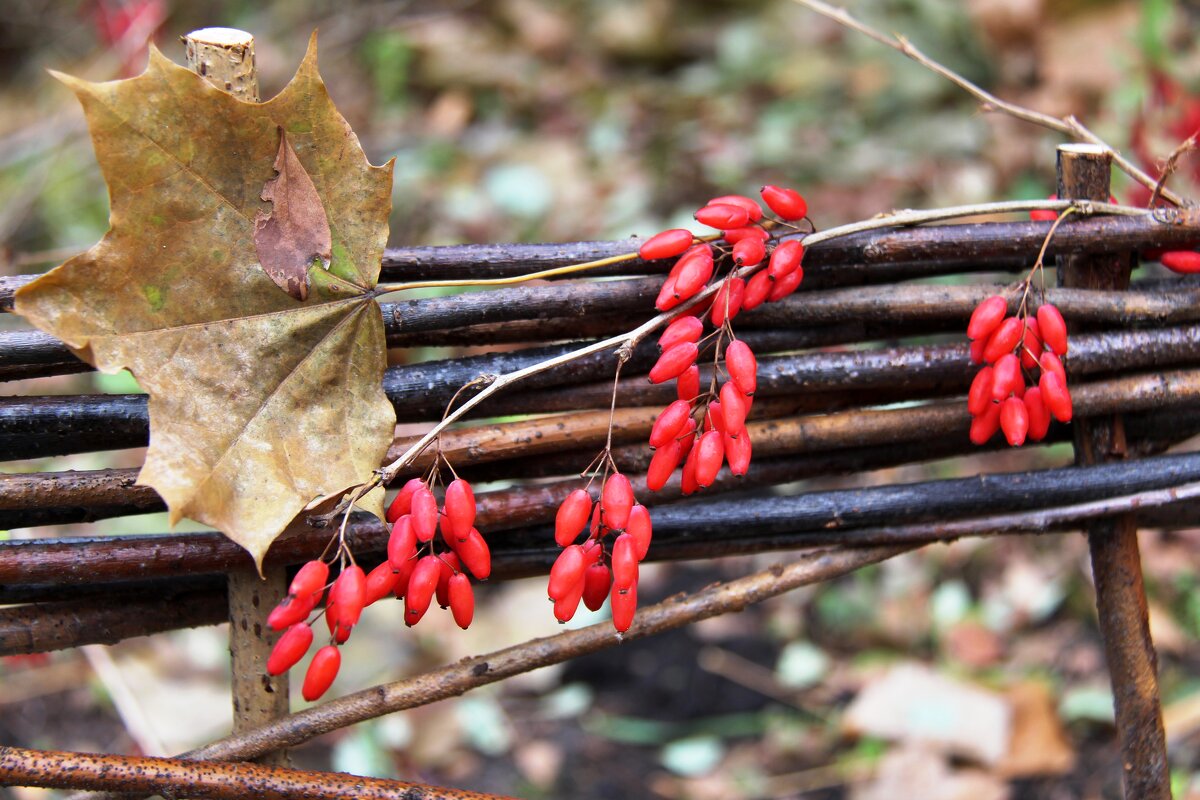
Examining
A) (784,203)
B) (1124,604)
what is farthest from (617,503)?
(1124,604)

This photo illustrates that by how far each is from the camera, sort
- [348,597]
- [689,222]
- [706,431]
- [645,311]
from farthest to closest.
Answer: [689,222] < [645,311] < [706,431] < [348,597]

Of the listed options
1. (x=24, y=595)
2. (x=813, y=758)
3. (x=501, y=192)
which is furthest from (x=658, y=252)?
(x=501, y=192)

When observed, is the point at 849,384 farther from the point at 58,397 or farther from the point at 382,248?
the point at 58,397

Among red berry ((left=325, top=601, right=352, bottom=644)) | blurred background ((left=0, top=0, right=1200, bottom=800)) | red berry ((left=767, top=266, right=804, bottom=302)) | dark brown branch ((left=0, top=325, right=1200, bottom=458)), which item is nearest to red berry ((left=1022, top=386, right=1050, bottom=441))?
dark brown branch ((left=0, top=325, right=1200, bottom=458))

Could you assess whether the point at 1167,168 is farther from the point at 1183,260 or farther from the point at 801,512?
the point at 801,512

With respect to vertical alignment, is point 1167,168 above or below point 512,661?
above

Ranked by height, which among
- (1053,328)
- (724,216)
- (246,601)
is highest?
(724,216)

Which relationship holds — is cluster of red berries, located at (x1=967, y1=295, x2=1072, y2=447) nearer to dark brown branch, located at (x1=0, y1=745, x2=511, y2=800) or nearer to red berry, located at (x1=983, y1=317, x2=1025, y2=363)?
red berry, located at (x1=983, y1=317, x2=1025, y2=363)
